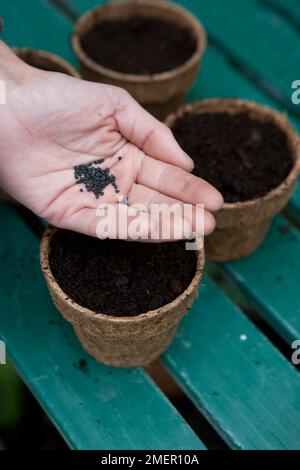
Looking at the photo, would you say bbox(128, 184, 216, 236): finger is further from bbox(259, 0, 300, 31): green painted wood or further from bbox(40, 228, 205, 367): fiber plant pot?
bbox(259, 0, 300, 31): green painted wood

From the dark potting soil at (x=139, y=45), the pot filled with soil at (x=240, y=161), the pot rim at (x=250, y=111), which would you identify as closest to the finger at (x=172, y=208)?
the pot filled with soil at (x=240, y=161)

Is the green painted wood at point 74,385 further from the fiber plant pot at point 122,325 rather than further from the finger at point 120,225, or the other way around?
the finger at point 120,225

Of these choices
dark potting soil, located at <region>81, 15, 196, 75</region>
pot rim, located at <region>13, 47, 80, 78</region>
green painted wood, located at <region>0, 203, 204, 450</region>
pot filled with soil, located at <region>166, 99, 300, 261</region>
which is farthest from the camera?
dark potting soil, located at <region>81, 15, 196, 75</region>

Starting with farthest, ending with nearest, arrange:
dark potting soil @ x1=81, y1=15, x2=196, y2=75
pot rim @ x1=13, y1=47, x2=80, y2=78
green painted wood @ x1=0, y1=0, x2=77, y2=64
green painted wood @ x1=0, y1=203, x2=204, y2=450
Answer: green painted wood @ x1=0, y1=0, x2=77, y2=64 < dark potting soil @ x1=81, y1=15, x2=196, y2=75 < pot rim @ x1=13, y1=47, x2=80, y2=78 < green painted wood @ x1=0, y1=203, x2=204, y2=450

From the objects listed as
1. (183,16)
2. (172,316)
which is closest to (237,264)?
(172,316)

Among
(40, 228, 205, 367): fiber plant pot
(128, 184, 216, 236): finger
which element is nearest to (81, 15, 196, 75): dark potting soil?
(128, 184, 216, 236): finger

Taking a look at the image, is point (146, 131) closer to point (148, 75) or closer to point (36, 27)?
point (148, 75)

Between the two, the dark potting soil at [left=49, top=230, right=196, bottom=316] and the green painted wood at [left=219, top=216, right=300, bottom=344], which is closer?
the dark potting soil at [left=49, top=230, right=196, bottom=316]
